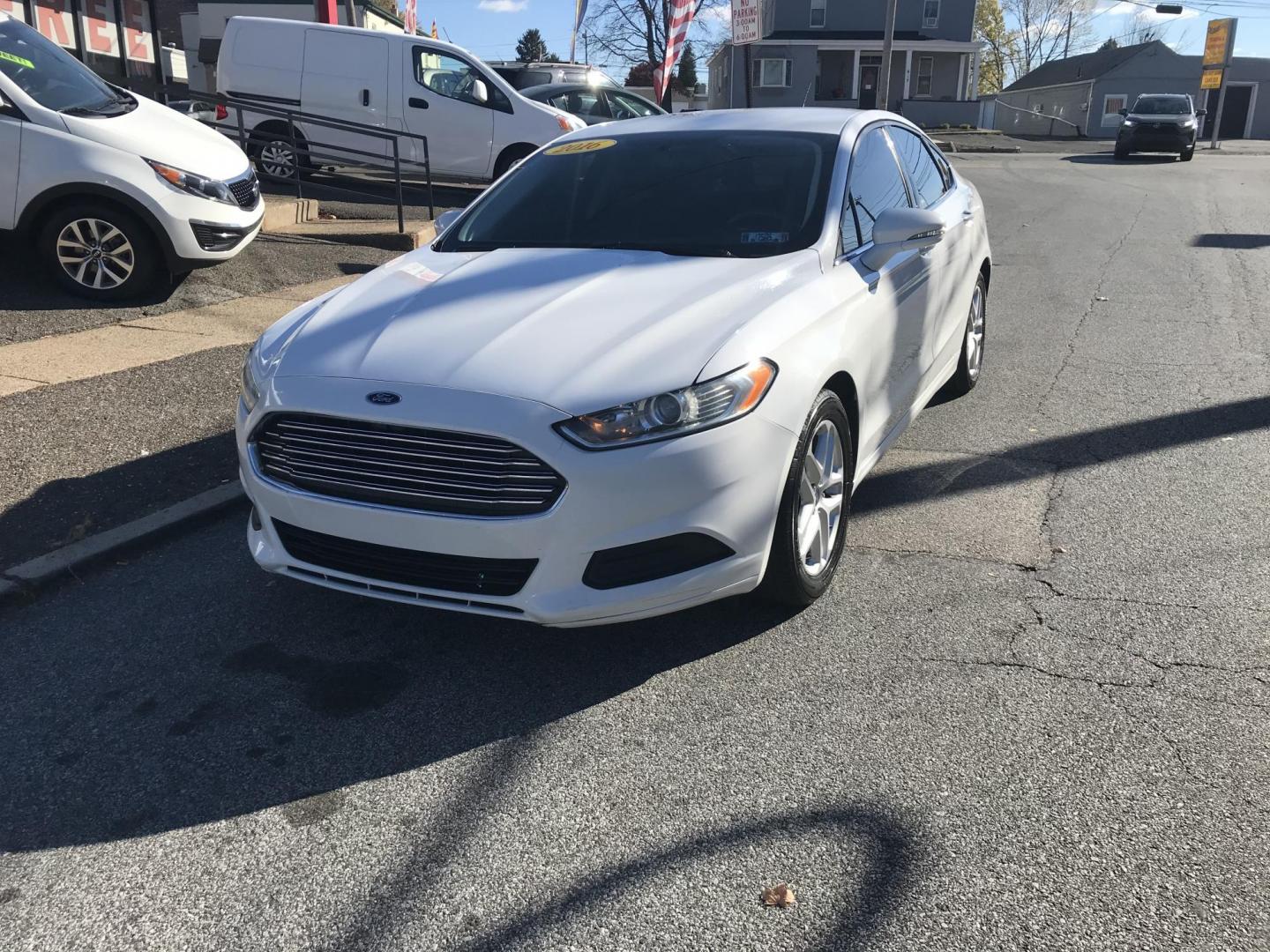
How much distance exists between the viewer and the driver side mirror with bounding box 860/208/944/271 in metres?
4.21

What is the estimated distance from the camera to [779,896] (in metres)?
2.47

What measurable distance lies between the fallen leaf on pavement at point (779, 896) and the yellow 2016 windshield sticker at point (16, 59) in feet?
27.0

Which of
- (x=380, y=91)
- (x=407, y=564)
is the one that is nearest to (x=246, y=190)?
(x=407, y=564)

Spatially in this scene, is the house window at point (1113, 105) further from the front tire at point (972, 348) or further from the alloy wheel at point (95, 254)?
the alloy wheel at point (95, 254)

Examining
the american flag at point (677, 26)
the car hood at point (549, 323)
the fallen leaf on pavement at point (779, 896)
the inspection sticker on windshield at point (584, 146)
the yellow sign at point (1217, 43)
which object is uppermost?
the yellow sign at point (1217, 43)

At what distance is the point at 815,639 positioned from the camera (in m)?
3.66

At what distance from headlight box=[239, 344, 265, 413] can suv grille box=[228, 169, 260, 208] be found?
5.20 meters

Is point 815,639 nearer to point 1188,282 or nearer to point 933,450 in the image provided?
point 933,450

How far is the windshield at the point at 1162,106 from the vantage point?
3025 cm

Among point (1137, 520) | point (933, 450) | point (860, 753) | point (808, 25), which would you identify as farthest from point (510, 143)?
point (808, 25)

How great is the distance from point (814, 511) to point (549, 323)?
43.9 inches

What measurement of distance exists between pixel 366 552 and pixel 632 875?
4.37 ft

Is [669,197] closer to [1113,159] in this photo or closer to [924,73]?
[1113,159]

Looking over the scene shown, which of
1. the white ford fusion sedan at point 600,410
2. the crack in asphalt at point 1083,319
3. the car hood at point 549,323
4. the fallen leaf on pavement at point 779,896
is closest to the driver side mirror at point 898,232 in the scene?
the white ford fusion sedan at point 600,410
